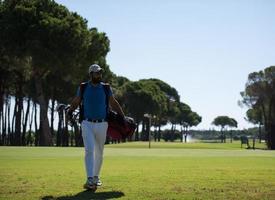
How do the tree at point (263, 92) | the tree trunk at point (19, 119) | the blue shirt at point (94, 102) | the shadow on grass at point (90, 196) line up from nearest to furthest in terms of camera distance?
the shadow on grass at point (90, 196) → the blue shirt at point (94, 102) → the tree trunk at point (19, 119) → the tree at point (263, 92)

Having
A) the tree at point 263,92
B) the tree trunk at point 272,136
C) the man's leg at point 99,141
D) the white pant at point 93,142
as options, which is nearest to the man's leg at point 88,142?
the white pant at point 93,142

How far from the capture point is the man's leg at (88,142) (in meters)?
9.18

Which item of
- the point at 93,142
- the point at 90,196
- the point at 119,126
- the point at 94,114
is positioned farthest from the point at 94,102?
the point at 90,196

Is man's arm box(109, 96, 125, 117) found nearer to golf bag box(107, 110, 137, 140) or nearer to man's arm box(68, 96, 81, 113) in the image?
golf bag box(107, 110, 137, 140)

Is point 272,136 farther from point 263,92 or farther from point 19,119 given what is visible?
point 19,119

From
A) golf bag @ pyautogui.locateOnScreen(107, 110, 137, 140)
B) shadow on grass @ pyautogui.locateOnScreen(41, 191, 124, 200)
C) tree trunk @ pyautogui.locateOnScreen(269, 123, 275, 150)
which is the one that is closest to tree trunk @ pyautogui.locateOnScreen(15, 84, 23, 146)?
tree trunk @ pyautogui.locateOnScreen(269, 123, 275, 150)

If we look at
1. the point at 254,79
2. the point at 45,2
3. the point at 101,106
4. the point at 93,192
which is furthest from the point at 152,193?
the point at 254,79

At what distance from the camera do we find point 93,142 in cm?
929

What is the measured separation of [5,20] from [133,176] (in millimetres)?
41920

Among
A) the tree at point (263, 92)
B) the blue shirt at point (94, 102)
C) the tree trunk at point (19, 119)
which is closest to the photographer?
the blue shirt at point (94, 102)

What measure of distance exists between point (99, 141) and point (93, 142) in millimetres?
215

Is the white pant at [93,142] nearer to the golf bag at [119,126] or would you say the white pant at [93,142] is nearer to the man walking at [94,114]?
the man walking at [94,114]

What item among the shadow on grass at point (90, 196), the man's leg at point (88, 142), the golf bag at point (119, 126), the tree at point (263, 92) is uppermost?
the tree at point (263, 92)

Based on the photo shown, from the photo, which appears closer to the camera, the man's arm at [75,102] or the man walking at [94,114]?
the man walking at [94,114]
